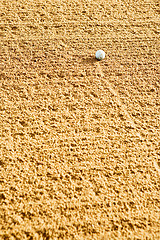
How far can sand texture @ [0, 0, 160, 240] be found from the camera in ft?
3.40

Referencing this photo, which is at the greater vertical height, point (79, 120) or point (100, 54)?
point (100, 54)

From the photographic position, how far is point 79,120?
129 centimetres

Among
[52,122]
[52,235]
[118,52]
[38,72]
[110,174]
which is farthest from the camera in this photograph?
[118,52]

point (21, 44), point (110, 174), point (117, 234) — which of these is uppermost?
point (21, 44)

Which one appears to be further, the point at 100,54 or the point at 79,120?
the point at 100,54

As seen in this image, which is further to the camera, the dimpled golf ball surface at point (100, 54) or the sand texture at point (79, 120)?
the dimpled golf ball surface at point (100, 54)

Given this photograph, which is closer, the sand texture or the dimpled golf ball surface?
the sand texture

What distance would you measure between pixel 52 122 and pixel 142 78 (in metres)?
0.58

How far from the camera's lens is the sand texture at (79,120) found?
3.40 ft

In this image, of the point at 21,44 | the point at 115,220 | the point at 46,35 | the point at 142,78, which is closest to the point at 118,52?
the point at 142,78

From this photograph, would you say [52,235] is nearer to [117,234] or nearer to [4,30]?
[117,234]

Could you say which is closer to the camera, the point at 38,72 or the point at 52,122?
the point at 52,122

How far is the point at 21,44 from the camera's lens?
1564 mm

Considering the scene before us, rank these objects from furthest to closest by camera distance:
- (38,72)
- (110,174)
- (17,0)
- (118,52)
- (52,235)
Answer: (17,0)
(118,52)
(38,72)
(110,174)
(52,235)
